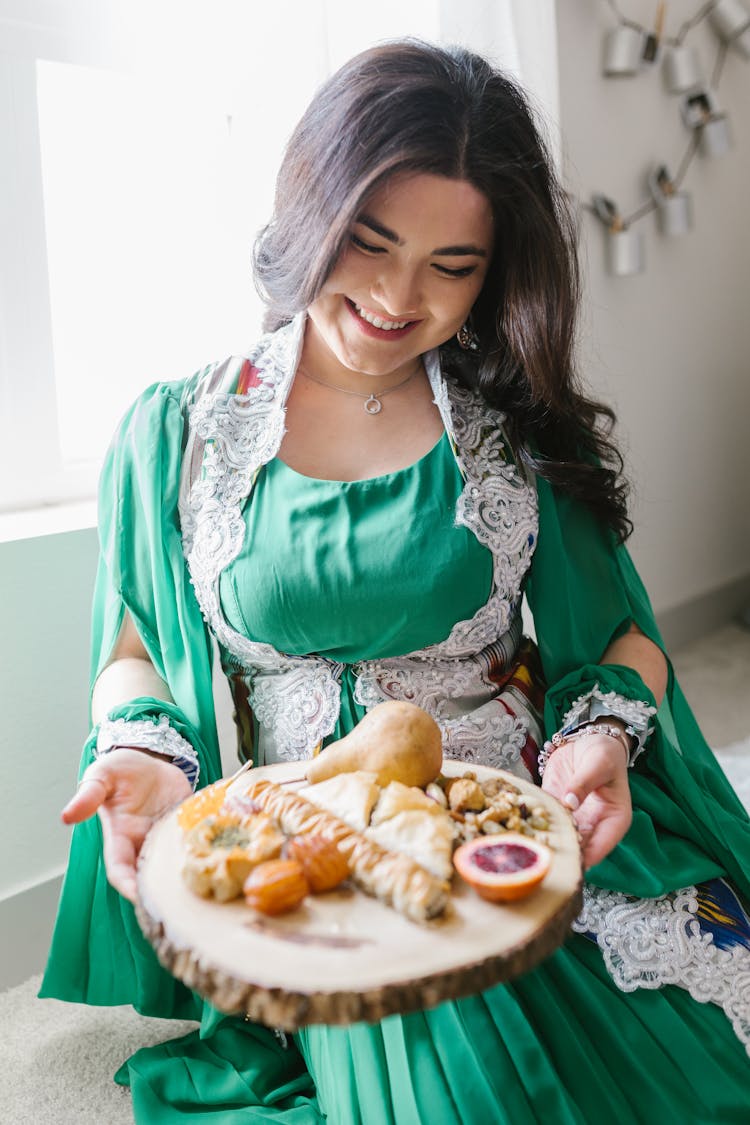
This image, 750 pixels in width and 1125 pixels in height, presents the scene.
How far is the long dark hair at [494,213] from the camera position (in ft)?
3.50

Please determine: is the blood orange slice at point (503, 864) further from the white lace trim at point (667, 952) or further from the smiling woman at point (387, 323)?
the smiling woman at point (387, 323)

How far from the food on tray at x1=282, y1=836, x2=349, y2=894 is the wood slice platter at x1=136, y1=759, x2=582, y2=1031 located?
0.01 meters

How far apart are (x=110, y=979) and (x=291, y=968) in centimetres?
65

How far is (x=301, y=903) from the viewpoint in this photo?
0.78 m

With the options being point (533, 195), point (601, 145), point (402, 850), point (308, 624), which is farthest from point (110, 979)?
point (601, 145)

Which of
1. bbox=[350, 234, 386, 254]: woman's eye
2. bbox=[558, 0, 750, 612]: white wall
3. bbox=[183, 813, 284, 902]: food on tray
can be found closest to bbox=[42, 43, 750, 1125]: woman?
bbox=[350, 234, 386, 254]: woman's eye

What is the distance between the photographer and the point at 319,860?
2.61 feet

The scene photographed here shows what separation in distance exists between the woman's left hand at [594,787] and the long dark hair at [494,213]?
0.32 metres

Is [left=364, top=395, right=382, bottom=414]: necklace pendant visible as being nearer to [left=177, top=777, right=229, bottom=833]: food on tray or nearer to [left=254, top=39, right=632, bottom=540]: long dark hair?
[left=254, top=39, right=632, bottom=540]: long dark hair

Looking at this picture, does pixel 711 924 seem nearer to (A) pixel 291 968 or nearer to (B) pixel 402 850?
(B) pixel 402 850

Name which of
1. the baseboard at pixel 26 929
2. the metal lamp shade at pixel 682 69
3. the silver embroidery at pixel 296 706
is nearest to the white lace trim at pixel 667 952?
the silver embroidery at pixel 296 706

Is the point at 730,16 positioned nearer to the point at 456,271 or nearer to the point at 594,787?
the point at 456,271

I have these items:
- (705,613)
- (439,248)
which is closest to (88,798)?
(439,248)

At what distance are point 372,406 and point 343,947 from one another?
714mm
